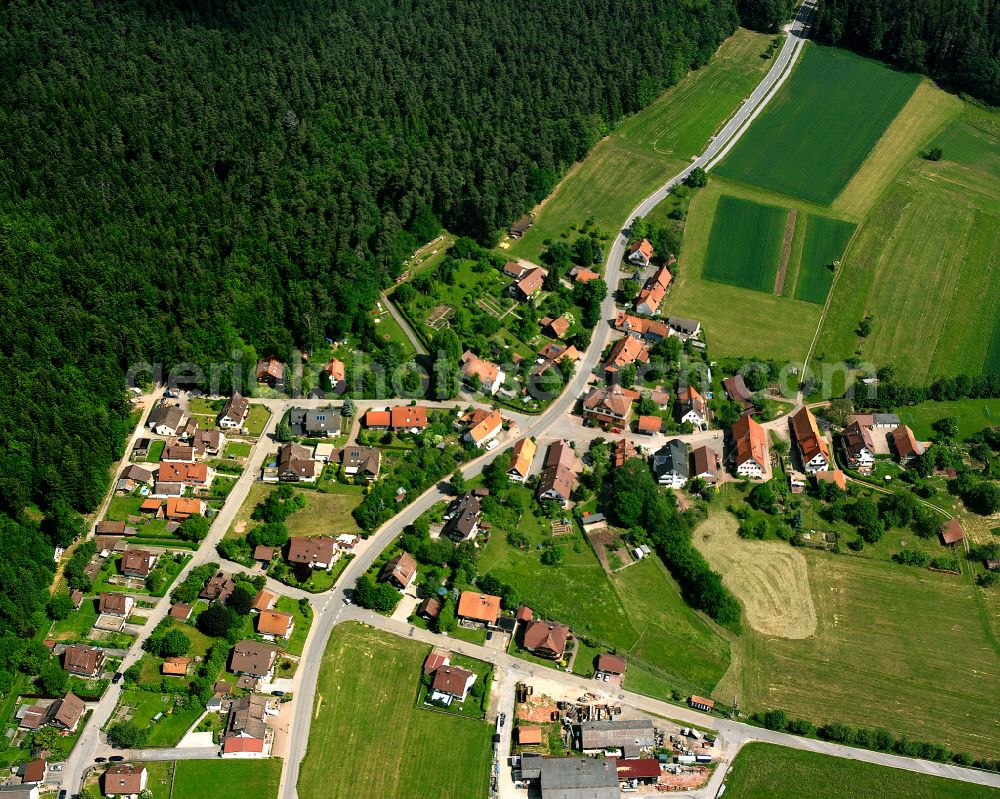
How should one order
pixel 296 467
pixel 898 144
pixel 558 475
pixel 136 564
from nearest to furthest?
pixel 136 564
pixel 558 475
pixel 296 467
pixel 898 144

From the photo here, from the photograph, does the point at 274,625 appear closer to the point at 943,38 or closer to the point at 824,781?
the point at 824,781

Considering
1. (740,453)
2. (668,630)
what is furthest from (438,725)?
(740,453)

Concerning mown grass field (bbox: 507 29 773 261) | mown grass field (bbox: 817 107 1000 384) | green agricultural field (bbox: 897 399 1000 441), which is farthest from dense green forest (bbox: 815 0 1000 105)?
green agricultural field (bbox: 897 399 1000 441)

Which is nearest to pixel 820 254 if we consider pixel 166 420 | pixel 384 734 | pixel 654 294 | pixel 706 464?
pixel 654 294

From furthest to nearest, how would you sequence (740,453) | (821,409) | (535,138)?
(535,138) < (821,409) < (740,453)

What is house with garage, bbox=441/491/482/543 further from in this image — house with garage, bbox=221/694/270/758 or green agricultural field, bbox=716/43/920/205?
green agricultural field, bbox=716/43/920/205

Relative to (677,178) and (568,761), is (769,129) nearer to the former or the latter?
(677,178)
